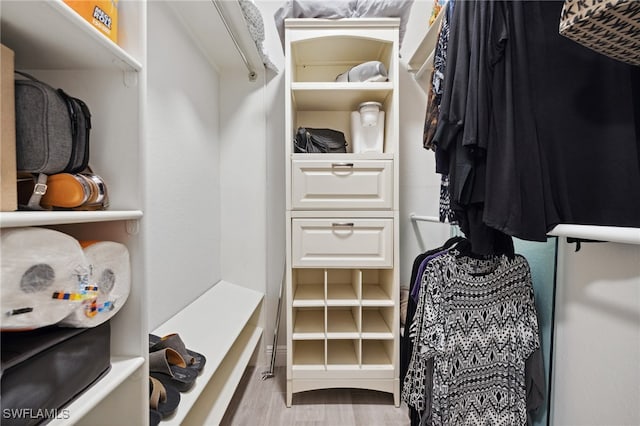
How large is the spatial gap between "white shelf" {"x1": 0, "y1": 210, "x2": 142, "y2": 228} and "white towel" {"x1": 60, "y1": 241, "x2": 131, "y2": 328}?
0.07 metres

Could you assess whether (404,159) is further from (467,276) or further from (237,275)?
(237,275)

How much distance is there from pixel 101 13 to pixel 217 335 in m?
1.22

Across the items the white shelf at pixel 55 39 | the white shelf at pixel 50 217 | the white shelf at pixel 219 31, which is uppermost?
the white shelf at pixel 219 31

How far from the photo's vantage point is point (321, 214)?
1.51 metres

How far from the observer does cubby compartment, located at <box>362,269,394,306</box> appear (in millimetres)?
1534

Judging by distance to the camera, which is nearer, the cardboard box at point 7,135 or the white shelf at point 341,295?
the cardboard box at point 7,135

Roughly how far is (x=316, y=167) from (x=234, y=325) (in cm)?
87

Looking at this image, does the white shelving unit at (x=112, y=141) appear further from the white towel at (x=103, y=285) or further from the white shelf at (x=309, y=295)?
the white shelf at (x=309, y=295)

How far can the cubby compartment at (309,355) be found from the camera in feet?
5.14

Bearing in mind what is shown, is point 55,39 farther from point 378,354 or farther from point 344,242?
point 378,354

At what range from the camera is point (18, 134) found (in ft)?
1.81

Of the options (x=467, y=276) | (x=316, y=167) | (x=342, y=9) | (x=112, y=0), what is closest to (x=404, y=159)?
(x=316, y=167)

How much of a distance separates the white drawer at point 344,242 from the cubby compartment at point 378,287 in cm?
15

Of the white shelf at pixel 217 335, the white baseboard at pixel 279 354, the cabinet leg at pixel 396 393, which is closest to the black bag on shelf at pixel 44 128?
the white shelf at pixel 217 335
